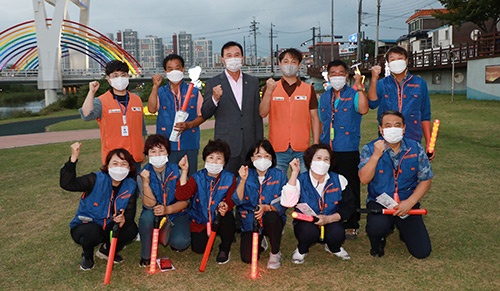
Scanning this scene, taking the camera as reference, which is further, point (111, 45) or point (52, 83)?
point (111, 45)

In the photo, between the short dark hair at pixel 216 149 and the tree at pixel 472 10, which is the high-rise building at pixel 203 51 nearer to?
the tree at pixel 472 10

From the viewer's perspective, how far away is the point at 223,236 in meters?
4.13

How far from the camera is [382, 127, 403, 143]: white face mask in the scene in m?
3.92

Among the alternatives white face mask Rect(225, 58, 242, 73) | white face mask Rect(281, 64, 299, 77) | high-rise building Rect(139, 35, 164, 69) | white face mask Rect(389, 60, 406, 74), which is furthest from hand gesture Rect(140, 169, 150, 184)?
high-rise building Rect(139, 35, 164, 69)

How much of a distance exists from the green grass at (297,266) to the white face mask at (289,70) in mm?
1804

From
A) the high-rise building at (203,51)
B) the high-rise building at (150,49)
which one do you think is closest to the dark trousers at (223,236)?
the high-rise building at (150,49)

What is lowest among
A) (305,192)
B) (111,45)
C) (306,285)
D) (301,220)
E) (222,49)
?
(306,285)

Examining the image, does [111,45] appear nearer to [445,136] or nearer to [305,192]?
[445,136]

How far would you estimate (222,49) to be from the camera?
→ 4.69m

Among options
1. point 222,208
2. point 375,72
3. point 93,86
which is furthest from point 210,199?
point 375,72

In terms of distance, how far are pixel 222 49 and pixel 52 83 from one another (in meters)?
51.1

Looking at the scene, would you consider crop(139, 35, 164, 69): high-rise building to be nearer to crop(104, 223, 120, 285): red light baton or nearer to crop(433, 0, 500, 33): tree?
crop(433, 0, 500, 33): tree

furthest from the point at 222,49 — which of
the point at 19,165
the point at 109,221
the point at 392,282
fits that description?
the point at 19,165

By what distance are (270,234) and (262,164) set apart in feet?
2.16
